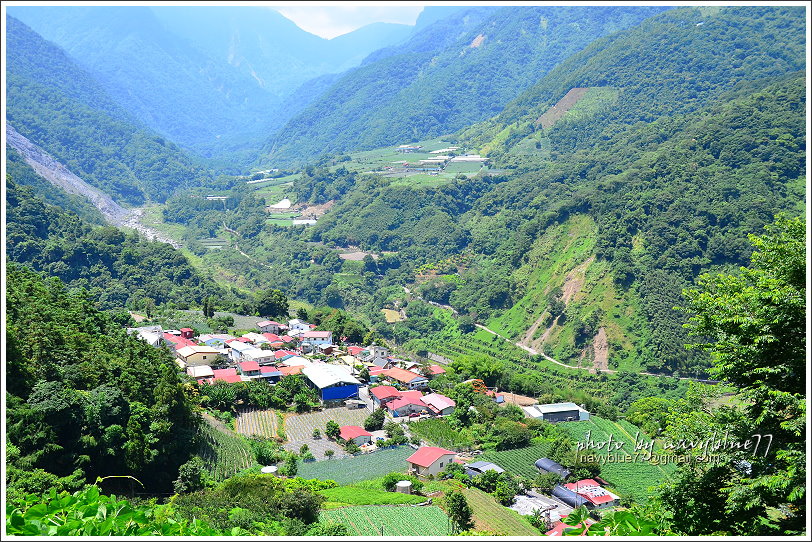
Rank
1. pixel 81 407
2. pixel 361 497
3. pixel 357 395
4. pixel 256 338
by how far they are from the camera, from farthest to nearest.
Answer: pixel 256 338 < pixel 357 395 < pixel 361 497 < pixel 81 407

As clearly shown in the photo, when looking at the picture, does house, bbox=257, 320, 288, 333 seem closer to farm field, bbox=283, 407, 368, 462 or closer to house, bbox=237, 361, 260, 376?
house, bbox=237, 361, 260, 376

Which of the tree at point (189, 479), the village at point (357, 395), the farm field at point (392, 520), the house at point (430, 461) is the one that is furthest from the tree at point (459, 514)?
the tree at point (189, 479)

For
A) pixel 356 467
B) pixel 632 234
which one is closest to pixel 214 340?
pixel 356 467

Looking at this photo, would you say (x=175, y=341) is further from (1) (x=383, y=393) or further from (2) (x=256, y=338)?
(1) (x=383, y=393)

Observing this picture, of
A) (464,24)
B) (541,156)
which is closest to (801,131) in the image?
(541,156)

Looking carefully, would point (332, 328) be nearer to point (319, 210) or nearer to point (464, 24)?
point (319, 210)

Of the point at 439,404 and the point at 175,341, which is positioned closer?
the point at 439,404
